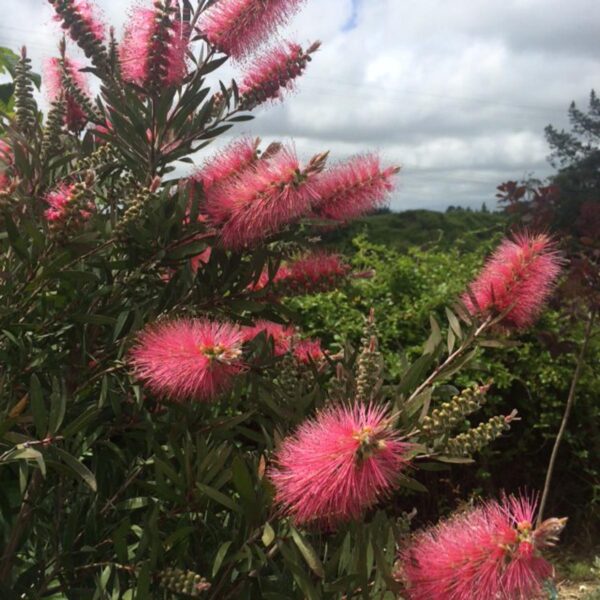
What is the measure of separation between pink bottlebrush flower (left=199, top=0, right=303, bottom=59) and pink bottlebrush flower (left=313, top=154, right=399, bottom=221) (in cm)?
30

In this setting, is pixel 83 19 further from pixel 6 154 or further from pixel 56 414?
pixel 56 414

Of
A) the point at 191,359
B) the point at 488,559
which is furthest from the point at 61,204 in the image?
the point at 488,559

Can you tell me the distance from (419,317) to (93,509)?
313 centimetres

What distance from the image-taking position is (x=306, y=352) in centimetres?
162

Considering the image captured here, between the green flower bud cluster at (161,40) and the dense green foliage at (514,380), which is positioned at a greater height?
the green flower bud cluster at (161,40)

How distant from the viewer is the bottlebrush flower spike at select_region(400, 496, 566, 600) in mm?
963

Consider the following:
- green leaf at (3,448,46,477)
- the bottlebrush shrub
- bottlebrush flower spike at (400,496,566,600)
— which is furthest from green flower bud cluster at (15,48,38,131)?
bottlebrush flower spike at (400,496,566,600)

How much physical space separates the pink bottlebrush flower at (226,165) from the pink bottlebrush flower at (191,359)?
1.10ft

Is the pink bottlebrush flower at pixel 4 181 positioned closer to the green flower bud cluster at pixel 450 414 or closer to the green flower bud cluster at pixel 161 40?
the green flower bud cluster at pixel 161 40

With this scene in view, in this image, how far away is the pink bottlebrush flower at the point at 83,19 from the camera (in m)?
1.57

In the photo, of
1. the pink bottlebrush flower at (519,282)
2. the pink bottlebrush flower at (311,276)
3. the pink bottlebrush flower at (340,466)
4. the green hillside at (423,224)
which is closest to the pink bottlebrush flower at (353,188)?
the pink bottlebrush flower at (311,276)

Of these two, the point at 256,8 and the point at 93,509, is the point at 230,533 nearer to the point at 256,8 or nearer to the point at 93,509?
the point at 93,509

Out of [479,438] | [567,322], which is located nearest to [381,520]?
[479,438]

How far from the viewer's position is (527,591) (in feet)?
3.27
